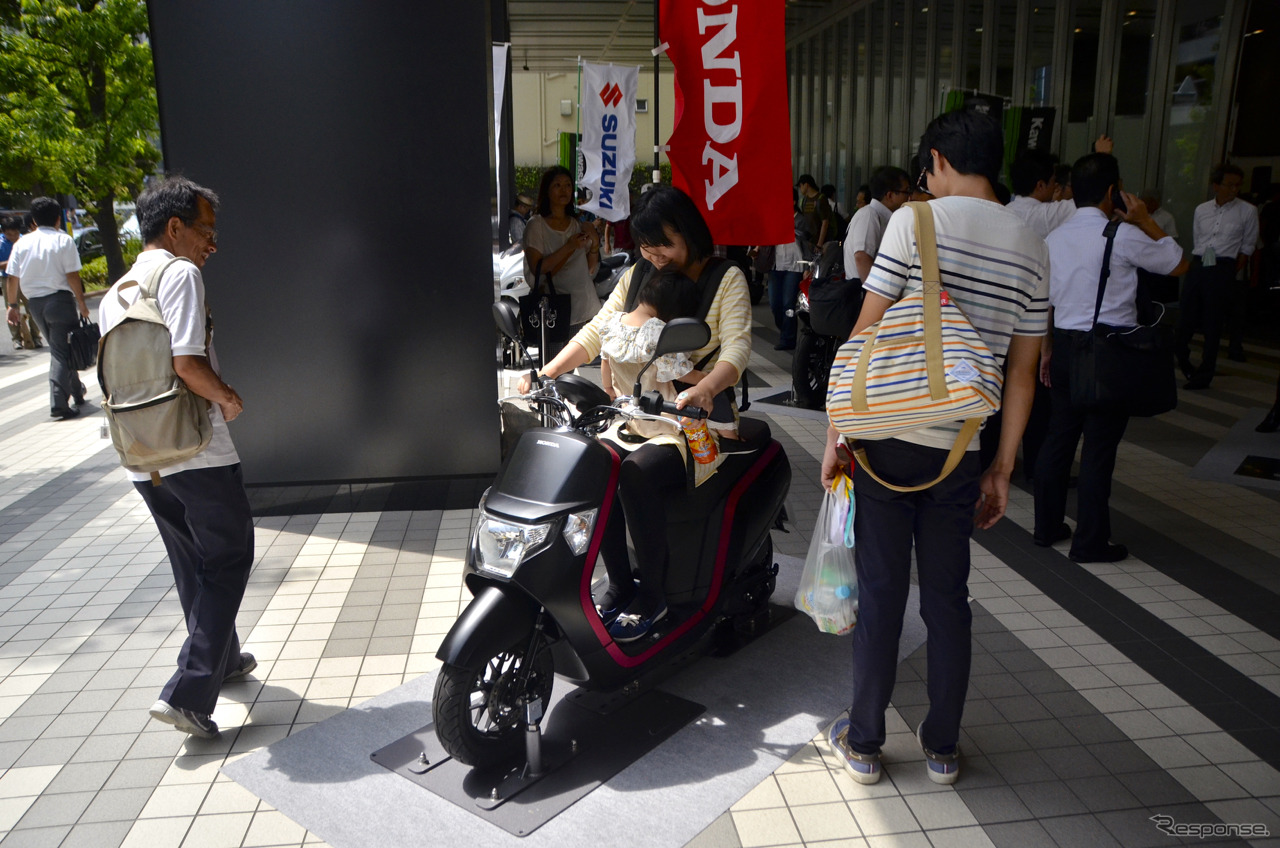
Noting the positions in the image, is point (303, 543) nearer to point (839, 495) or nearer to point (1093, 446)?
point (839, 495)

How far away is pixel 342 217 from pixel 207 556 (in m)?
2.59

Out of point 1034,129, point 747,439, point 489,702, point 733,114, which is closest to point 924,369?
point 747,439

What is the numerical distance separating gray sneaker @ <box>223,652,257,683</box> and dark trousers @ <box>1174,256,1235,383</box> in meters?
8.34

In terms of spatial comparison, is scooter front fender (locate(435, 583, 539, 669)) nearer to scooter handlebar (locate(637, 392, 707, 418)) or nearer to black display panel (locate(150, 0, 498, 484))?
scooter handlebar (locate(637, 392, 707, 418))

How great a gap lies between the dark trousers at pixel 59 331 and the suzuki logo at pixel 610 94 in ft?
17.3

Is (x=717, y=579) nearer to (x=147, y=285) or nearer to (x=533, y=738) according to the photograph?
(x=533, y=738)

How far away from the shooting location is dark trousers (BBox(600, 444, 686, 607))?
128 inches

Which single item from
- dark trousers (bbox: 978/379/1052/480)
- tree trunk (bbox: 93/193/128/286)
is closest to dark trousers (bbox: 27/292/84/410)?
tree trunk (bbox: 93/193/128/286)

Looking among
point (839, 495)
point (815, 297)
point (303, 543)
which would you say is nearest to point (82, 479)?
point (303, 543)

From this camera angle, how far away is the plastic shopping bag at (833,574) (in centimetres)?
299

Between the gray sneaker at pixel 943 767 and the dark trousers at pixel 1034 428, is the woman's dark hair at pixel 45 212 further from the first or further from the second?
the gray sneaker at pixel 943 767

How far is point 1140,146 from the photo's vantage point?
1171 cm

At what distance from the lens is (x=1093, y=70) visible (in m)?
12.2

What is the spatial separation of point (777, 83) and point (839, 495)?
1.94 m
